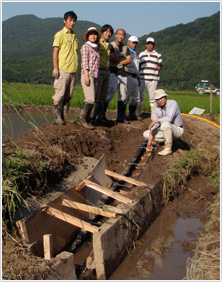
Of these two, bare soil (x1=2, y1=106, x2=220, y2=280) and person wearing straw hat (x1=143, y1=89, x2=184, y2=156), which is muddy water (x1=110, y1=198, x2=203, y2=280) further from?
person wearing straw hat (x1=143, y1=89, x2=184, y2=156)

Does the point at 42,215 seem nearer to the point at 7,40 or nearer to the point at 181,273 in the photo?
the point at 181,273

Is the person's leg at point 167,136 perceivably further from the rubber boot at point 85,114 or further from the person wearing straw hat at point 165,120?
the rubber boot at point 85,114

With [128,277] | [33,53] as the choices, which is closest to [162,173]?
[128,277]

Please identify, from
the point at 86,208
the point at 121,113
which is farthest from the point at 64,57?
the point at 86,208

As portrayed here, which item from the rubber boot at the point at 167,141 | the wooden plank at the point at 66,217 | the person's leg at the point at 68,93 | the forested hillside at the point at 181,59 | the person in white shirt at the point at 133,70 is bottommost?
the wooden plank at the point at 66,217

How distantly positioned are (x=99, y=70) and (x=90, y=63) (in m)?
0.47

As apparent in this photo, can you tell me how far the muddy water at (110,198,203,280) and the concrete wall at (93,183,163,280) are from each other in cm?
10

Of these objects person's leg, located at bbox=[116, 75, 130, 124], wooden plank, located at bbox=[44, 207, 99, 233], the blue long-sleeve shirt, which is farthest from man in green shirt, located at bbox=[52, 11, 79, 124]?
wooden plank, located at bbox=[44, 207, 99, 233]

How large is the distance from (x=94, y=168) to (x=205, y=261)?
2.14m

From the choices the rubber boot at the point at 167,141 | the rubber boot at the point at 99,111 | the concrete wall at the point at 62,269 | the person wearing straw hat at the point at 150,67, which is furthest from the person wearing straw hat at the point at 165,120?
the concrete wall at the point at 62,269

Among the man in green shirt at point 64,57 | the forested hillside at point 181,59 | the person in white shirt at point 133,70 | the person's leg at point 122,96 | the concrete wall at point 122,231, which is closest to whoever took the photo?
the concrete wall at point 122,231

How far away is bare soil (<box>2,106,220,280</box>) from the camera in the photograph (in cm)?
294

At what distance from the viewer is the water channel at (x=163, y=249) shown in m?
3.62

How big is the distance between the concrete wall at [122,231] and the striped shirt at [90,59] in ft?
7.62
